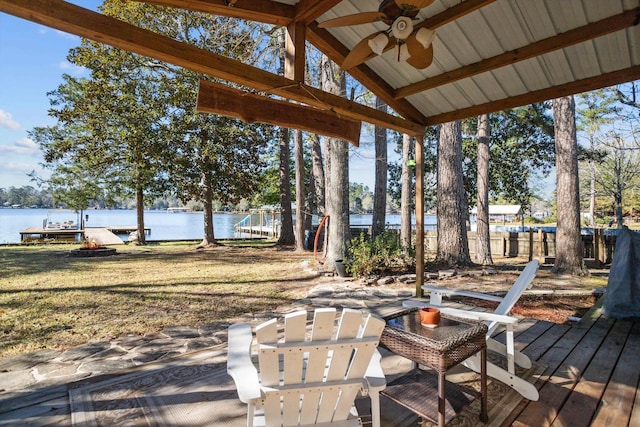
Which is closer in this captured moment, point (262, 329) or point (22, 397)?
point (262, 329)

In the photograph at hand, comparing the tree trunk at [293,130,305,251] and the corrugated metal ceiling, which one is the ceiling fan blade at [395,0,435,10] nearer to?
the corrugated metal ceiling

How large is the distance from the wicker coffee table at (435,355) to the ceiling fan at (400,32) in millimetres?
2171

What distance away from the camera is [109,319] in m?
4.14

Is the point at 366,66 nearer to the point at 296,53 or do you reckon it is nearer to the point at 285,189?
the point at 296,53

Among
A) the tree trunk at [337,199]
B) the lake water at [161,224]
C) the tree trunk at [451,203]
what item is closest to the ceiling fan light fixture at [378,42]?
the tree trunk at [337,199]

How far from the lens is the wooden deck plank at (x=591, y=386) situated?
6.72 feet

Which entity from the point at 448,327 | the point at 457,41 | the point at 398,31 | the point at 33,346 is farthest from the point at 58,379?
the point at 457,41

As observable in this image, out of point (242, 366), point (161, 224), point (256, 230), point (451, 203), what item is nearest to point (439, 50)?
point (242, 366)

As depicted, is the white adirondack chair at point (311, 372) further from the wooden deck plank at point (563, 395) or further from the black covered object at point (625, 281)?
the black covered object at point (625, 281)

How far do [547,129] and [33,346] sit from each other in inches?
657

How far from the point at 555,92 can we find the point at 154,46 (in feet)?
Result: 13.0

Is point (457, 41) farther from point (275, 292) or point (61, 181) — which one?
point (61, 181)

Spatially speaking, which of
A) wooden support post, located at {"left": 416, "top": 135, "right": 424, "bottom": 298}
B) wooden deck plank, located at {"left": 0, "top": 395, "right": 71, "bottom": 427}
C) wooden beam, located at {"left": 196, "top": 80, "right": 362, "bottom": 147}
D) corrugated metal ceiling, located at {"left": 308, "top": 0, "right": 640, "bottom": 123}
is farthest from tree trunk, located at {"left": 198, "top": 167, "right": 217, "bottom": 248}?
wooden deck plank, located at {"left": 0, "top": 395, "right": 71, "bottom": 427}

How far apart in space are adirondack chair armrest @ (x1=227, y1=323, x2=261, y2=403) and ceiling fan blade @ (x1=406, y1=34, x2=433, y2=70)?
256 cm
